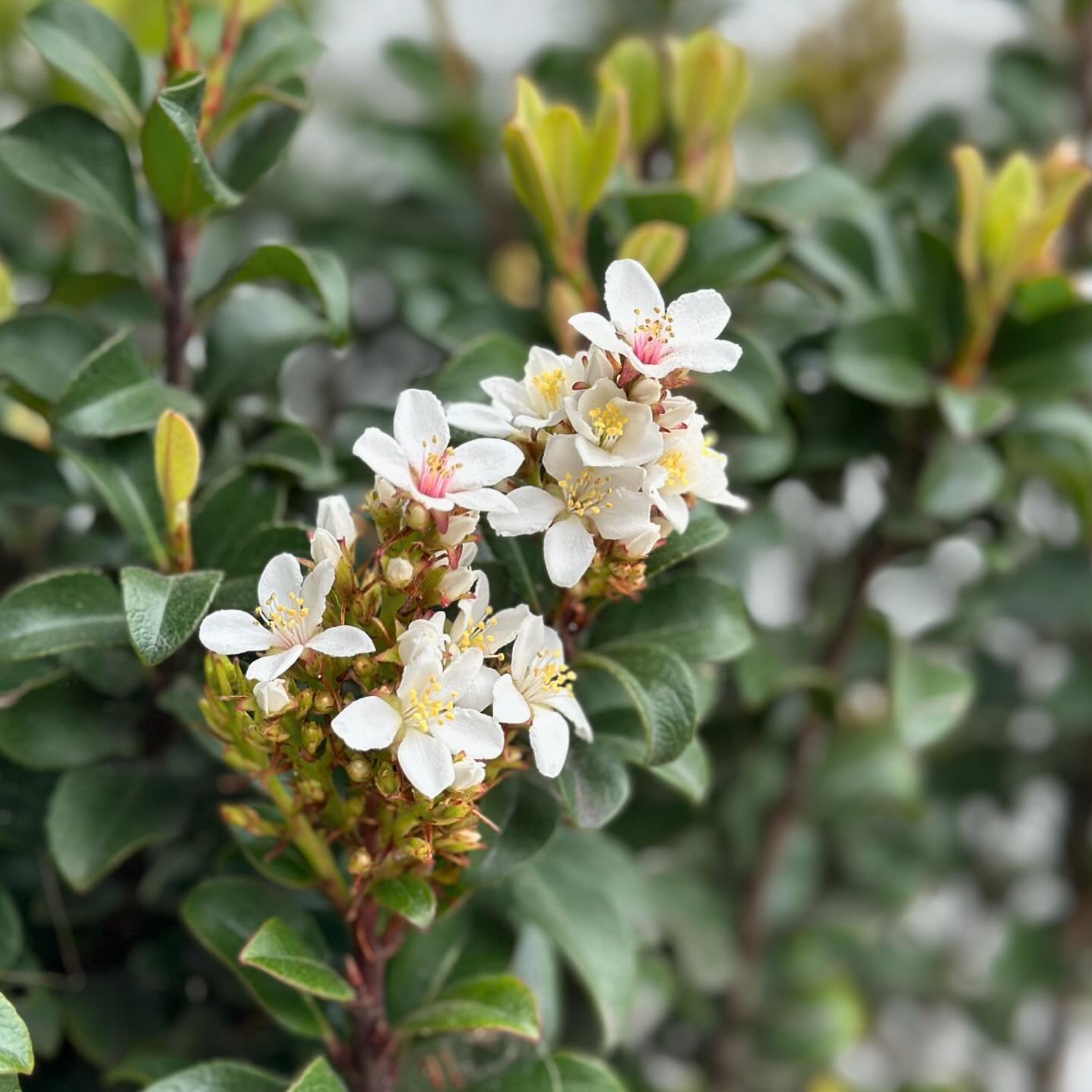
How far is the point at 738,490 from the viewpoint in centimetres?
99

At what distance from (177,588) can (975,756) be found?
1036mm

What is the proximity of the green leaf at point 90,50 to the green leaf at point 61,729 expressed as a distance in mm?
375

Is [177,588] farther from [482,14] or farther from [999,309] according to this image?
[482,14]

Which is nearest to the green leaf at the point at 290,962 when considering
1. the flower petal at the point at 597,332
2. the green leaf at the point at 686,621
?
the green leaf at the point at 686,621

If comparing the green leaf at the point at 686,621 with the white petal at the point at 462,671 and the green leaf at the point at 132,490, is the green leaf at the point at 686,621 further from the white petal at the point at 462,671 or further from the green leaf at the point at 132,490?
the green leaf at the point at 132,490

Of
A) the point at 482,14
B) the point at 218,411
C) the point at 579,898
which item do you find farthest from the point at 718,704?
the point at 482,14

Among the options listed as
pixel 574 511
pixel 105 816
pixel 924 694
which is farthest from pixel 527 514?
pixel 924 694

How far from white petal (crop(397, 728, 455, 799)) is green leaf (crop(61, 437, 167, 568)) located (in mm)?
267

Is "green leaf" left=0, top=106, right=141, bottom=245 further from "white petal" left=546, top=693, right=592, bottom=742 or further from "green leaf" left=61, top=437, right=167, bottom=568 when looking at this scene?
"white petal" left=546, top=693, right=592, bottom=742

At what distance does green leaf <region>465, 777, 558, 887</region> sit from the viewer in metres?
0.69

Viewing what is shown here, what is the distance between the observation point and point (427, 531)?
59cm

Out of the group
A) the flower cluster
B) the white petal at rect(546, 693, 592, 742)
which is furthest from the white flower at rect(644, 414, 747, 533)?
the white petal at rect(546, 693, 592, 742)

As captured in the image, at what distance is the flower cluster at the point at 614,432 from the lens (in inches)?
22.9

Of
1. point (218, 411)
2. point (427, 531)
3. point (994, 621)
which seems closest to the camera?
point (427, 531)
